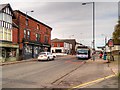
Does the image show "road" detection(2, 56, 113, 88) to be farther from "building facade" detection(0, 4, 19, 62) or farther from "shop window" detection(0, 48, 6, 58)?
"building facade" detection(0, 4, 19, 62)

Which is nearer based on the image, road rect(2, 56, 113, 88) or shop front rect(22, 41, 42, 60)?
road rect(2, 56, 113, 88)

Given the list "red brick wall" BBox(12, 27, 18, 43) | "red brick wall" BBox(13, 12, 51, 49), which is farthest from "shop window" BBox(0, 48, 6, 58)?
"red brick wall" BBox(13, 12, 51, 49)

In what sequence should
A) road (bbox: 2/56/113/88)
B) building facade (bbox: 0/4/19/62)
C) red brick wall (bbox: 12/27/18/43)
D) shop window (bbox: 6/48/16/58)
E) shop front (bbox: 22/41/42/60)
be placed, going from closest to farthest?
road (bbox: 2/56/113/88) < building facade (bbox: 0/4/19/62) < shop window (bbox: 6/48/16/58) < red brick wall (bbox: 12/27/18/43) < shop front (bbox: 22/41/42/60)

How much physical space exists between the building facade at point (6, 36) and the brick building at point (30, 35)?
3.36m

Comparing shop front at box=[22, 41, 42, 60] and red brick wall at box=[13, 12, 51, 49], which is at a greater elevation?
red brick wall at box=[13, 12, 51, 49]

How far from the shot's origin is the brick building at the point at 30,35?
43.0m

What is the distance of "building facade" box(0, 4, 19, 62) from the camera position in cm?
3500

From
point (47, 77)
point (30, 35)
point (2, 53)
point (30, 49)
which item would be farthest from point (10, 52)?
point (47, 77)

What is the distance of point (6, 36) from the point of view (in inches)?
1442

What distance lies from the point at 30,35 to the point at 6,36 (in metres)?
12.2

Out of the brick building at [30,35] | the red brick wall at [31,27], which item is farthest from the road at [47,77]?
the red brick wall at [31,27]

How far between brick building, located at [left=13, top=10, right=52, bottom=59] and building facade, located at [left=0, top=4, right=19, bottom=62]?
3.36 m

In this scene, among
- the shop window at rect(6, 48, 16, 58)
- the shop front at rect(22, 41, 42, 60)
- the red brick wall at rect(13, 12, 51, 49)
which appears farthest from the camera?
the shop front at rect(22, 41, 42, 60)

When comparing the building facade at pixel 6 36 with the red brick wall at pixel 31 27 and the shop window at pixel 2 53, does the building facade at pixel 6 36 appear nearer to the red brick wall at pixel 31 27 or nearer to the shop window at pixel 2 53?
the shop window at pixel 2 53
